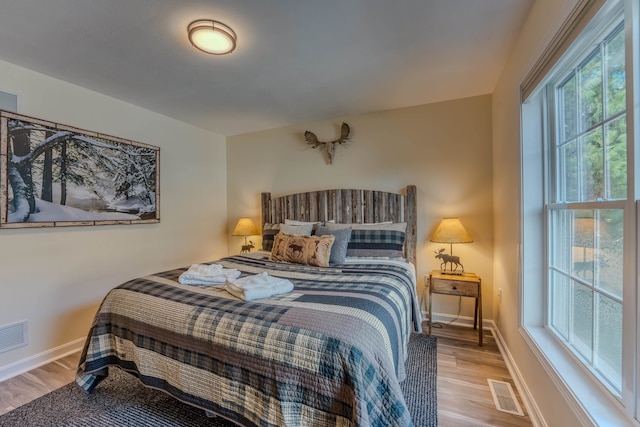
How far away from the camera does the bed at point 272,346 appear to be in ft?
3.59

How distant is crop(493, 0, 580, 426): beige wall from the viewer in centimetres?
136

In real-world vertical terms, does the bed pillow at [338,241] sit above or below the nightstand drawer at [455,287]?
above

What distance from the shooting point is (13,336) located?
83.5 inches

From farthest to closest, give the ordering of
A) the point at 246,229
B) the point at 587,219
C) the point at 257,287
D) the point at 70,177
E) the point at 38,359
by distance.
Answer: the point at 246,229
the point at 70,177
the point at 38,359
the point at 257,287
the point at 587,219

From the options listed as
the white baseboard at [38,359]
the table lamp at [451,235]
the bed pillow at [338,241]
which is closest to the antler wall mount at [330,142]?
the bed pillow at [338,241]

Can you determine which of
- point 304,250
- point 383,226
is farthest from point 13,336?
point 383,226

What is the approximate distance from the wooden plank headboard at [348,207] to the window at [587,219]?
1.26 m

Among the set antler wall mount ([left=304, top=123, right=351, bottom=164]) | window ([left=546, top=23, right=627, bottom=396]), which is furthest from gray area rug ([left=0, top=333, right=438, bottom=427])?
antler wall mount ([left=304, top=123, right=351, bottom=164])

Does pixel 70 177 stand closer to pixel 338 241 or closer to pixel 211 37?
pixel 211 37

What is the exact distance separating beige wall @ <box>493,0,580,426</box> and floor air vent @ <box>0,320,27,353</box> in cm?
351

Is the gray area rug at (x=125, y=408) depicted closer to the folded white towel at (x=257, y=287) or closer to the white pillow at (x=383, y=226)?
the folded white towel at (x=257, y=287)

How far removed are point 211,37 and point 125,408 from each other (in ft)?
Answer: 7.80

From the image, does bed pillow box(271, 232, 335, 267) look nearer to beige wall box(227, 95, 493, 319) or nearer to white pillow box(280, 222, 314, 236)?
white pillow box(280, 222, 314, 236)

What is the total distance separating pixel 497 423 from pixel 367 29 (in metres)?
2.45
